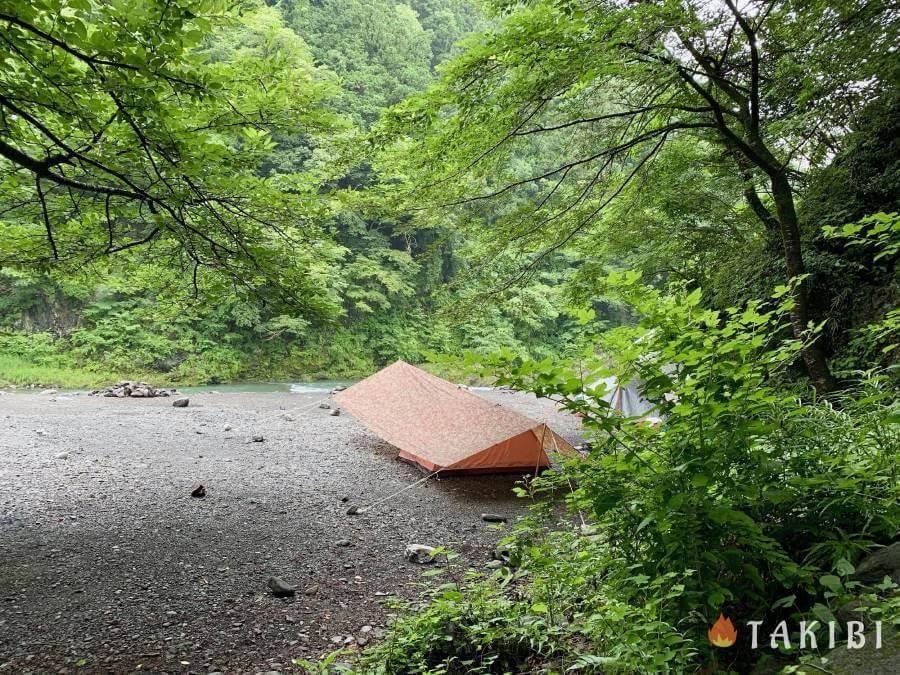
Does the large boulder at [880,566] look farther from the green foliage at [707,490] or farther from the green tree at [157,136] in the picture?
the green tree at [157,136]

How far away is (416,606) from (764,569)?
264 centimetres

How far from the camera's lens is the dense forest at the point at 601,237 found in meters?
1.77

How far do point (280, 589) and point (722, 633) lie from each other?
3.37 m

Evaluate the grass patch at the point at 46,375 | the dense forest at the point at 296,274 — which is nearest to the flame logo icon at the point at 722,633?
the dense forest at the point at 296,274

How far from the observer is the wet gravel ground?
315 cm

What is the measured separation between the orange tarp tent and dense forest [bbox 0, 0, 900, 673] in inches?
99.6

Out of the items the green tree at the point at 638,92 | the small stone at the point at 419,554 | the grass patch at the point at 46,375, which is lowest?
the small stone at the point at 419,554

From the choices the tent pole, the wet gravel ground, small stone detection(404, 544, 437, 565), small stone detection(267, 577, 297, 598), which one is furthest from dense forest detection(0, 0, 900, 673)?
the tent pole

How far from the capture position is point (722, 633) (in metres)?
1.63

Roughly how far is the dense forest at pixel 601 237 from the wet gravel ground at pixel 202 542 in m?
0.90

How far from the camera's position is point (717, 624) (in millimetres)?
1642

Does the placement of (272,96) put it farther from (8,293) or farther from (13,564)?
(8,293)

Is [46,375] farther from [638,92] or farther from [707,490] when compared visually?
[707,490]

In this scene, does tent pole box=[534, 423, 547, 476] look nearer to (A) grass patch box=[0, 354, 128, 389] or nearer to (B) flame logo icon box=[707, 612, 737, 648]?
(B) flame logo icon box=[707, 612, 737, 648]
